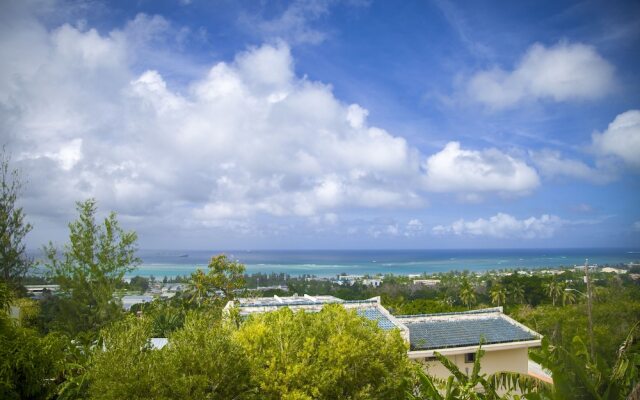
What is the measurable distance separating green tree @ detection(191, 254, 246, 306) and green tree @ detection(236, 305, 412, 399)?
39.6ft

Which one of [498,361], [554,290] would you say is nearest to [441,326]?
[498,361]

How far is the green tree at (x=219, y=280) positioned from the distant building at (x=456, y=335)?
3.11 meters

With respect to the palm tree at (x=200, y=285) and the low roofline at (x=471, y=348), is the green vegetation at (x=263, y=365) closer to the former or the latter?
the low roofline at (x=471, y=348)

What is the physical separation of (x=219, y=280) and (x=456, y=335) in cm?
1164

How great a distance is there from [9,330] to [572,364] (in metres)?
11.2

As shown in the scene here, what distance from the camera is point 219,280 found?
22875mm

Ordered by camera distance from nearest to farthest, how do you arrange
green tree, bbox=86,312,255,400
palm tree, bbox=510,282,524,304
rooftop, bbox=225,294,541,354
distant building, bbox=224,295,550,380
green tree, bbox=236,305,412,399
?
1. green tree, bbox=86,312,255,400
2. green tree, bbox=236,305,412,399
3. distant building, bbox=224,295,550,380
4. rooftop, bbox=225,294,541,354
5. palm tree, bbox=510,282,524,304

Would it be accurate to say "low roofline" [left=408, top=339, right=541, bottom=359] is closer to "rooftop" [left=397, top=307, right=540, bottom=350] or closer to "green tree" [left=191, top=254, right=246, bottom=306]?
"rooftop" [left=397, top=307, right=540, bottom=350]

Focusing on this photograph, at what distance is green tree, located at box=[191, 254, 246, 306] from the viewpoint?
75.1 ft

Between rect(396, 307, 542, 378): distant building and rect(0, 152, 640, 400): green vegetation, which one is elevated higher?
rect(0, 152, 640, 400): green vegetation

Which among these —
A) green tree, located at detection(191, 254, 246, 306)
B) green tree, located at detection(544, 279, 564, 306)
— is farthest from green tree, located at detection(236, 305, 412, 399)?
green tree, located at detection(544, 279, 564, 306)

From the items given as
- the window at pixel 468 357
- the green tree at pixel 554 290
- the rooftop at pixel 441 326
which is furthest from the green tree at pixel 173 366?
the green tree at pixel 554 290

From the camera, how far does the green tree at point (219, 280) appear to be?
75.1ft

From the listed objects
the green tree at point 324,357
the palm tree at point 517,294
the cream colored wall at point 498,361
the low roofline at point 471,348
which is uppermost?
the green tree at point 324,357
